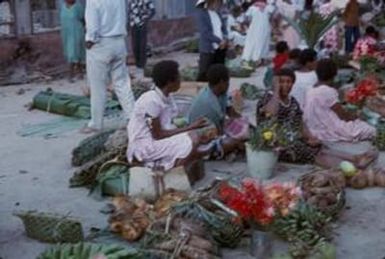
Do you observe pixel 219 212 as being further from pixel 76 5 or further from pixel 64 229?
pixel 76 5

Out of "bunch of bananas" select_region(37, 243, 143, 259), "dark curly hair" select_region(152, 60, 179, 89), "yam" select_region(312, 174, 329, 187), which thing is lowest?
"yam" select_region(312, 174, 329, 187)

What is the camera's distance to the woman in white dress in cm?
1442

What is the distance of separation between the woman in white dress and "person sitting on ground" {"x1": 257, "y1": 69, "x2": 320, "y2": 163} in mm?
6708

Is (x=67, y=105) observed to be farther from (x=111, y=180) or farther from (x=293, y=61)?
(x=111, y=180)

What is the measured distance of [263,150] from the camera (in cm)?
688

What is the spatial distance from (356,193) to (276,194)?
1263mm

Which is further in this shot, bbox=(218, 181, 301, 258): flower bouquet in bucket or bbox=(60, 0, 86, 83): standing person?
bbox=(60, 0, 86, 83): standing person

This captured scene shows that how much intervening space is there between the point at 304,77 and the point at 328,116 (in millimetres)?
759

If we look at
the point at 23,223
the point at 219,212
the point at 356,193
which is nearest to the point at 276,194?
the point at 219,212

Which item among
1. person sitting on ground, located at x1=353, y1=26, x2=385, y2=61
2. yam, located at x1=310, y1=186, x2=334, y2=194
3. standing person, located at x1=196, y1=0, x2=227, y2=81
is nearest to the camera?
yam, located at x1=310, y1=186, x2=334, y2=194

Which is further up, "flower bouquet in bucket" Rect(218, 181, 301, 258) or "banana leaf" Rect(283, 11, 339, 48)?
"banana leaf" Rect(283, 11, 339, 48)

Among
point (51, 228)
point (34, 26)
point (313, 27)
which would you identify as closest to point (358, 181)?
point (51, 228)

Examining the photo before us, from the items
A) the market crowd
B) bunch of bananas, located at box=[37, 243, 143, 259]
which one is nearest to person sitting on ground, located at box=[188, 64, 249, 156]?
the market crowd

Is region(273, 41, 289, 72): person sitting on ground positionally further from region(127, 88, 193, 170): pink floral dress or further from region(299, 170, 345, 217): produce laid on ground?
region(299, 170, 345, 217): produce laid on ground
